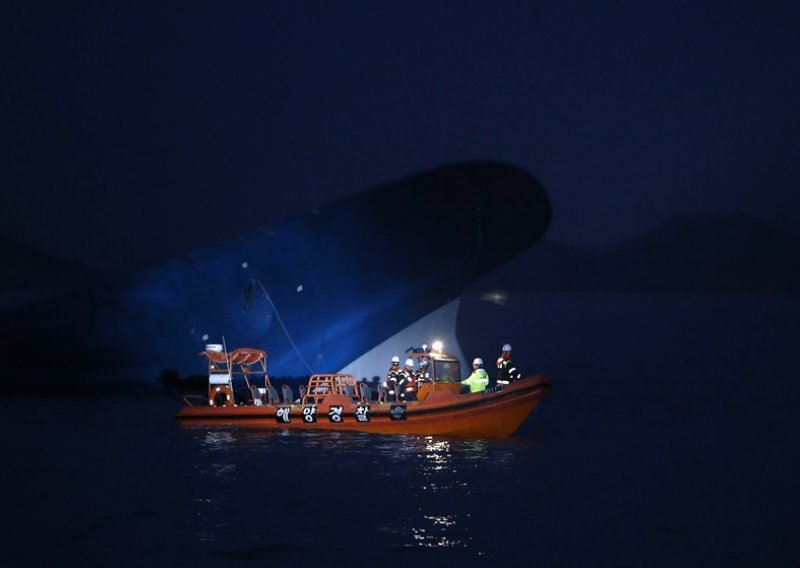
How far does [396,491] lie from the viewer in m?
24.1

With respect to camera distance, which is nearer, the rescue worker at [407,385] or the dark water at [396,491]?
the dark water at [396,491]

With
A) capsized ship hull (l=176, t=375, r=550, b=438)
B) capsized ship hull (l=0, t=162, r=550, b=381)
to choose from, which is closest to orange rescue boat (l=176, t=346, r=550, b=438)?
capsized ship hull (l=176, t=375, r=550, b=438)

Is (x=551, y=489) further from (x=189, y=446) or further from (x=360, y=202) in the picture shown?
(x=360, y=202)

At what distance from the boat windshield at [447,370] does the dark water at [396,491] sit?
85.5 inches

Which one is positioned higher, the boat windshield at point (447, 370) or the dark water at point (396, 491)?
the boat windshield at point (447, 370)

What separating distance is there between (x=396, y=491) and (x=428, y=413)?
499 cm

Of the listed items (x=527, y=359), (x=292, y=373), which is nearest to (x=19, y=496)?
(x=292, y=373)

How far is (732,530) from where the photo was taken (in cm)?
2080

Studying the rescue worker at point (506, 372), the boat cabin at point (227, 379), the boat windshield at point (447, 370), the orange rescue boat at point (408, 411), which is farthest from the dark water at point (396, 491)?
the boat windshield at point (447, 370)

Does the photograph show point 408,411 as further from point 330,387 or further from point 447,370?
point 330,387

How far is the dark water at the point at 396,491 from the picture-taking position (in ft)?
62.9

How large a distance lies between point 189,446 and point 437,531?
442 inches

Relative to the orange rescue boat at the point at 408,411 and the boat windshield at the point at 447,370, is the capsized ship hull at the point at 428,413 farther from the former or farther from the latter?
the boat windshield at the point at 447,370

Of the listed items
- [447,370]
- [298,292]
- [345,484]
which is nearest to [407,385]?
[447,370]
